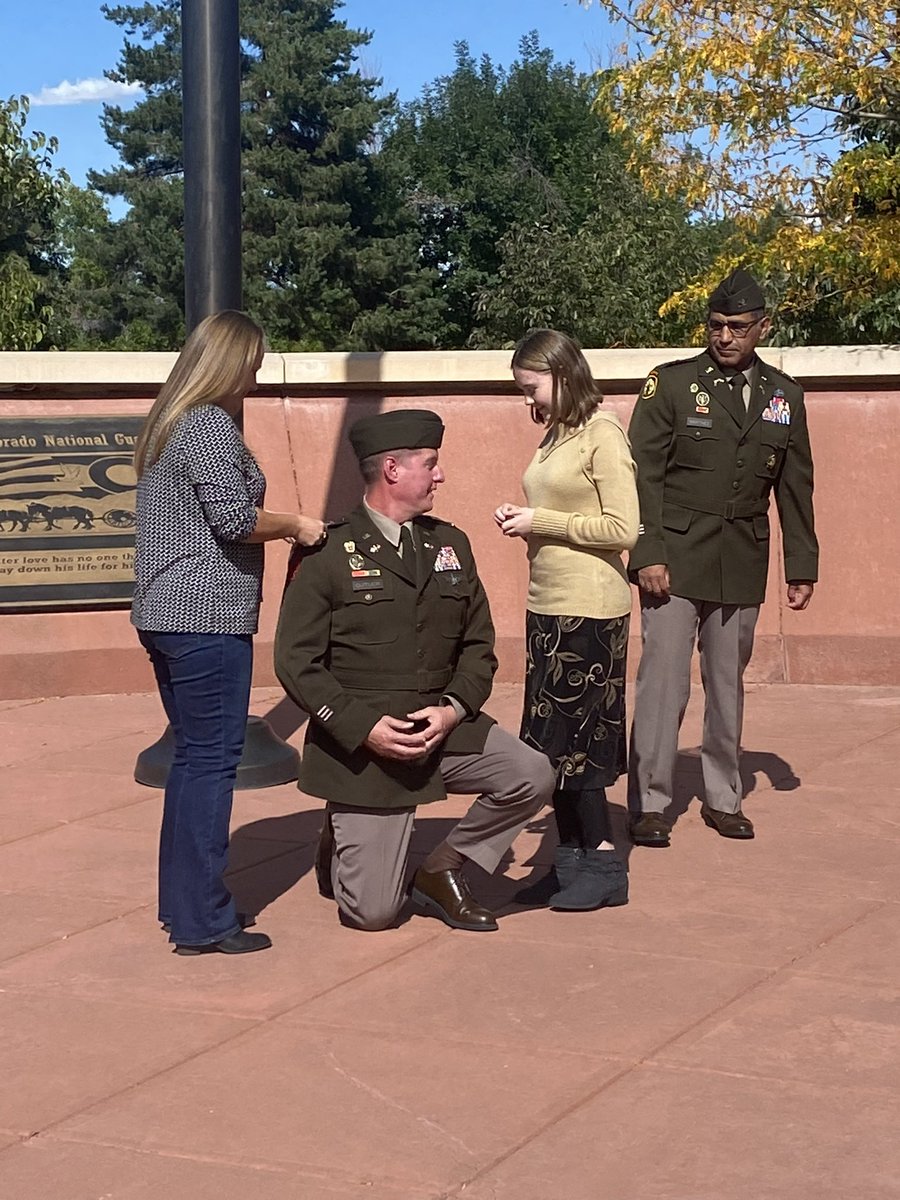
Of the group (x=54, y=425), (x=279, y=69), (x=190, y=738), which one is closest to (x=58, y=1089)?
(x=190, y=738)

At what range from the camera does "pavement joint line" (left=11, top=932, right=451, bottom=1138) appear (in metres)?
4.00

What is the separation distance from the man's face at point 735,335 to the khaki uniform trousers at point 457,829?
1.79m

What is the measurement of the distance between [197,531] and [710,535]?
2145 mm

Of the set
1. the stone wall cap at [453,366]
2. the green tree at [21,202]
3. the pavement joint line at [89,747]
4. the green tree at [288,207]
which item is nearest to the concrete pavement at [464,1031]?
the pavement joint line at [89,747]

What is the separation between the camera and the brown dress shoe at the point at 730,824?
650cm

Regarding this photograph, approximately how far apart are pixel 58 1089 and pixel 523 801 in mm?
1799

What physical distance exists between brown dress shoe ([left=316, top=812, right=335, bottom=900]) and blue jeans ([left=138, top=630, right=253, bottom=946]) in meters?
0.54

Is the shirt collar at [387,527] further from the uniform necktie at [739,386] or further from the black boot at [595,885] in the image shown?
Answer: the uniform necktie at [739,386]

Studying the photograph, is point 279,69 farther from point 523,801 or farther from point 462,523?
point 523,801

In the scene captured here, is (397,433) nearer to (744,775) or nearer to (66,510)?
(744,775)

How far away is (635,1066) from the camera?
4.23 meters

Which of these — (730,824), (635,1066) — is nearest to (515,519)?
(730,824)

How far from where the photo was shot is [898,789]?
7.29 m

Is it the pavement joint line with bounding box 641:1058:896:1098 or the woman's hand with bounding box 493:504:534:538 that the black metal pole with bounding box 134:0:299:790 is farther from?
the pavement joint line with bounding box 641:1058:896:1098
